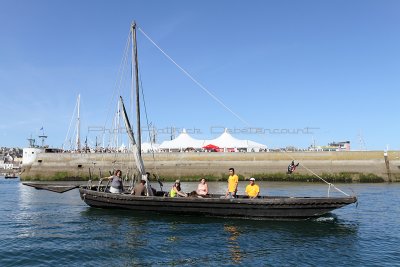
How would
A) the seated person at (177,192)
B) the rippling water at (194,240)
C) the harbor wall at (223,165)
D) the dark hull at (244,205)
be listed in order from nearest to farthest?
the rippling water at (194,240), the dark hull at (244,205), the seated person at (177,192), the harbor wall at (223,165)

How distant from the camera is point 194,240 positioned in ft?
52.2

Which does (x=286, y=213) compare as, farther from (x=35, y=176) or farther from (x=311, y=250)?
(x=35, y=176)

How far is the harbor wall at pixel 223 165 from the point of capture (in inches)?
1971

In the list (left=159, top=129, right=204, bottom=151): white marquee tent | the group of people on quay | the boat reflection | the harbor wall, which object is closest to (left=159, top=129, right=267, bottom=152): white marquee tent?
(left=159, top=129, right=204, bottom=151): white marquee tent

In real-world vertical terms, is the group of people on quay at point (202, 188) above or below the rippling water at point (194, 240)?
above

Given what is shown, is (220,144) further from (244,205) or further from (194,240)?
(194,240)

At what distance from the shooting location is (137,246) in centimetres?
1492

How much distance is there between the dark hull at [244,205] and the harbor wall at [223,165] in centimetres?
2555

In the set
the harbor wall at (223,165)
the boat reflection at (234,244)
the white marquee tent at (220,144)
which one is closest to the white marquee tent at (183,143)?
the white marquee tent at (220,144)

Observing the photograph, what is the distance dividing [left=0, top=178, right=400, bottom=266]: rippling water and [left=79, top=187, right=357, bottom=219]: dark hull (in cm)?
42

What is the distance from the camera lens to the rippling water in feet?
43.0

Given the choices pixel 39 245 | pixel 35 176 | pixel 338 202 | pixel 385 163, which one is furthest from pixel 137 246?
pixel 35 176

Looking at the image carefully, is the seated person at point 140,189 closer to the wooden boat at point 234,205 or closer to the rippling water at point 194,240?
the wooden boat at point 234,205

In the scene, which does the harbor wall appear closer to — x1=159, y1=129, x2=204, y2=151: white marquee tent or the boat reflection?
x1=159, y1=129, x2=204, y2=151: white marquee tent
